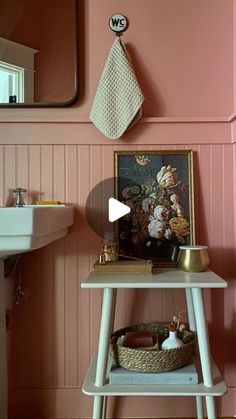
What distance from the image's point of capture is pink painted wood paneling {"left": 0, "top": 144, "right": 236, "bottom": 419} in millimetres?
1269

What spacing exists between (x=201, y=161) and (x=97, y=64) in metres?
0.52

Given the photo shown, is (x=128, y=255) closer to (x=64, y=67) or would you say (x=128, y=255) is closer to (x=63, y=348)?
(x=63, y=348)

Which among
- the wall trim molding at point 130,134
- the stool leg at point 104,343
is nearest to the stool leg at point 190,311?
the stool leg at point 104,343

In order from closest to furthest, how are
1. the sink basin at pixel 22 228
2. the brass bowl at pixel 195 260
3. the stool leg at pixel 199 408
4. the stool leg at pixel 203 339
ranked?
the sink basin at pixel 22 228 < the stool leg at pixel 203 339 < the brass bowl at pixel 195 260 < the stool leg at pixel 199 408

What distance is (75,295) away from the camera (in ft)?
4.17

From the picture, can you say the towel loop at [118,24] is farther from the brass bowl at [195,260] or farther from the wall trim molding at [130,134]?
the brass bowl at [195,260]

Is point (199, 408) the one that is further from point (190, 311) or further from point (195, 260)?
point (195, 260)

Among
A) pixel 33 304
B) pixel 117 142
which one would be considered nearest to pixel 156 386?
pixel 33 304

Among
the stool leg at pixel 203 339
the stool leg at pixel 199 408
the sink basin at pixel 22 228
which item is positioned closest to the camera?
the sink basin at pixel 22 228

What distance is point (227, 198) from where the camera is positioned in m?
1.27

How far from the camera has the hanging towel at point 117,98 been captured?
3.98ft

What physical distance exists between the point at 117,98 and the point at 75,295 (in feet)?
2.35
